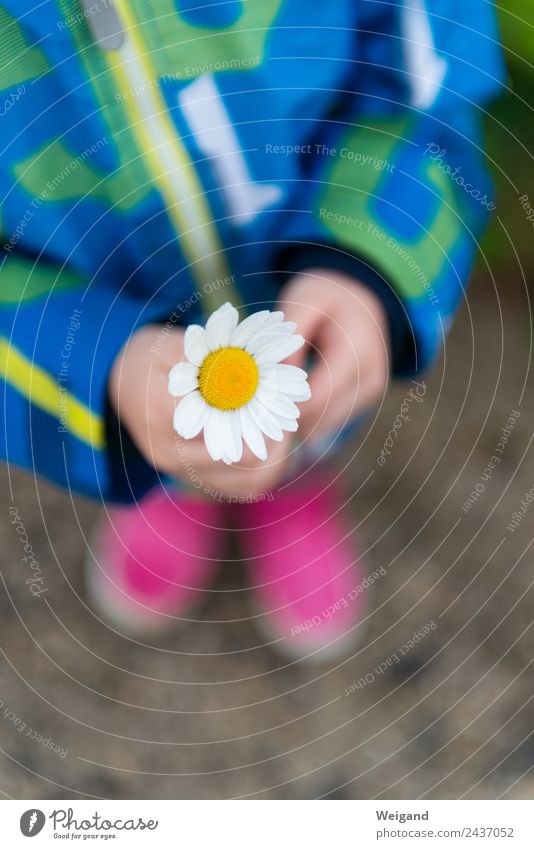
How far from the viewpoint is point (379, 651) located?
0.36 metres

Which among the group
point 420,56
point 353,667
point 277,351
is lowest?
point 353,667

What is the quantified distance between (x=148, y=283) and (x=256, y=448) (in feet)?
0.34

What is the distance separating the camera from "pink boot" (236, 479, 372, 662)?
366 mm

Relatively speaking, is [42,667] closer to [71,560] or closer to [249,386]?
[71,560]

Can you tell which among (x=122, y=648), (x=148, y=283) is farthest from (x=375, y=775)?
(x=148, y=283)

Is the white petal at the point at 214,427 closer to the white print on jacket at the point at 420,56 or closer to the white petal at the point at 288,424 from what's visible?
the white petal at the point at 288,424

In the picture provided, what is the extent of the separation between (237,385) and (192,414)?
0.02 metres

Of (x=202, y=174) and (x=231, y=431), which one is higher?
(x=202, y=174)

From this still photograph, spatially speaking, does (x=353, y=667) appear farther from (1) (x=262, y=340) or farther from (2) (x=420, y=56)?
(2) (x=420, y=56)

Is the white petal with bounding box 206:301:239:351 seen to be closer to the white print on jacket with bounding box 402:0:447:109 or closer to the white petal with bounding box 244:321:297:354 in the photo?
the white petal with bounding box 244:321:297:354

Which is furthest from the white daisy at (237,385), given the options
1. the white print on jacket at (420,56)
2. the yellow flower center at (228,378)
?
the white print on jacket at (420,56)

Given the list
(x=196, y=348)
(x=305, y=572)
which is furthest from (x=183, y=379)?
(x=305, y=572)

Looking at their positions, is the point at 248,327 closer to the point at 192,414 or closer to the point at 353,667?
the point at 192,414

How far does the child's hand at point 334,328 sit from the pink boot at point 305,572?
2.5 inches
